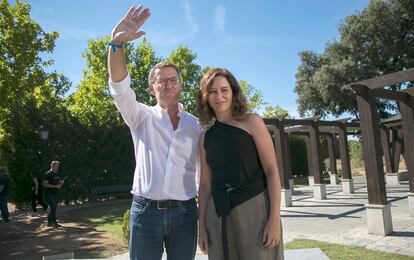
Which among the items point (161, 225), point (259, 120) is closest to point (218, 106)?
point (259, 120)

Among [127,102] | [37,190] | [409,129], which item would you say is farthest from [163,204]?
[37,190]

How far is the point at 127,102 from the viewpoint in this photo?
224cm

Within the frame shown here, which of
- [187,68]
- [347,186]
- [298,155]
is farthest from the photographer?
[187,68]

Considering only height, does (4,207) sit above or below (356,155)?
below

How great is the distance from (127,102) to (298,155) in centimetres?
2496

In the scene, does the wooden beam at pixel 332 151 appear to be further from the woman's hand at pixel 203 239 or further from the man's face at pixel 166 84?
the man's face at pixel 166 84

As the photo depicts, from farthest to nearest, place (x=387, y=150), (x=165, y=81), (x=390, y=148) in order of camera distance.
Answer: (x=390, y=148), (x=387, y=150), (x=165, y=81)

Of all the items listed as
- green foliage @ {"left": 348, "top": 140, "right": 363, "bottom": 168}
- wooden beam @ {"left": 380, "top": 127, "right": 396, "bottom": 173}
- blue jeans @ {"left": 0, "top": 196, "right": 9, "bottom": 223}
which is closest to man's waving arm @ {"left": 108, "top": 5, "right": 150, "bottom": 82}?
blue jeans @ {"left": 0, "top": 196, "right": 9, "bottom": 223}

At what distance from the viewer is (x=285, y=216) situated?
33.2ft

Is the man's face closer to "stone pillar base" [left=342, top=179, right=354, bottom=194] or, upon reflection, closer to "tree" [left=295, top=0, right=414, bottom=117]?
"stone pillar base" [left=342, top=179, right=354, bottom=194]

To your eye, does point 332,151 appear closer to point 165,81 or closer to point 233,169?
point 233,169

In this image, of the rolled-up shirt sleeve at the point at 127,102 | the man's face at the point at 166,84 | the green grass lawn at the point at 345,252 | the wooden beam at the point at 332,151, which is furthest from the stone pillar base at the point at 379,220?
the wooden beam at the point at 332,151

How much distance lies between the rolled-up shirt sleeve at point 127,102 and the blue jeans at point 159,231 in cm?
54

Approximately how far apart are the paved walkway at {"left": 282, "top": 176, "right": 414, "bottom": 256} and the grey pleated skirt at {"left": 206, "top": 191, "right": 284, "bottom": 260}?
4.54 metres
